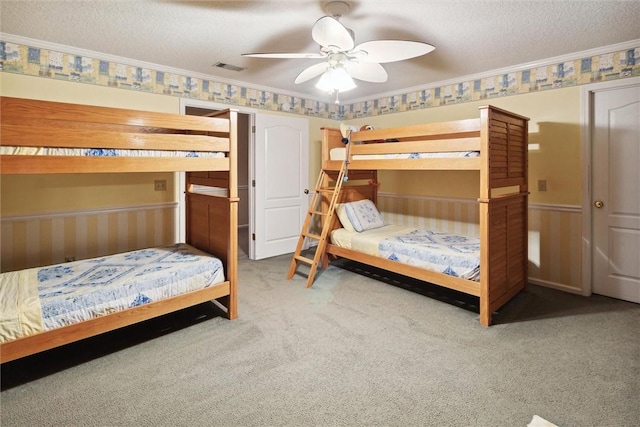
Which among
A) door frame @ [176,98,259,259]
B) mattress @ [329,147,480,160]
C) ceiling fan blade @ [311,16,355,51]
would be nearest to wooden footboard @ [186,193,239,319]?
door frame @ [176,98,259,259]

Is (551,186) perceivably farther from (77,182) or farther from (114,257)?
(77,182)

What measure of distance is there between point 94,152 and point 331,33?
1.62 meters

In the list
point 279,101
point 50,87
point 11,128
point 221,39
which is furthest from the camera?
point 279,101

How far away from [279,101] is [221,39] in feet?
6.34

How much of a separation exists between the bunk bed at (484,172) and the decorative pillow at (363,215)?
338 mm

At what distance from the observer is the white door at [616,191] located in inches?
123

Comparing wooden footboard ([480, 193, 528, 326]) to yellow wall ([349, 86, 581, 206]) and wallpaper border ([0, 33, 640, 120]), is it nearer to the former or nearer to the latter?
yellow wall ([349, 86, 581, 206])

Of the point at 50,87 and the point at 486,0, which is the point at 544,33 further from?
the point at 50,87

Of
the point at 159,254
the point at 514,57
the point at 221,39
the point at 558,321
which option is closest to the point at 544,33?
the point at 514,57

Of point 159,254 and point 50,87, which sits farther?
point 50,87

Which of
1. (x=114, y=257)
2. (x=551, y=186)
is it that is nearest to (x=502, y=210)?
(x=551, y=186)

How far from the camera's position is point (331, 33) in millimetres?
2131

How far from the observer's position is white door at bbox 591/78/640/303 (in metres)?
3.11

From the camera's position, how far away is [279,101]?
4.92 meters
